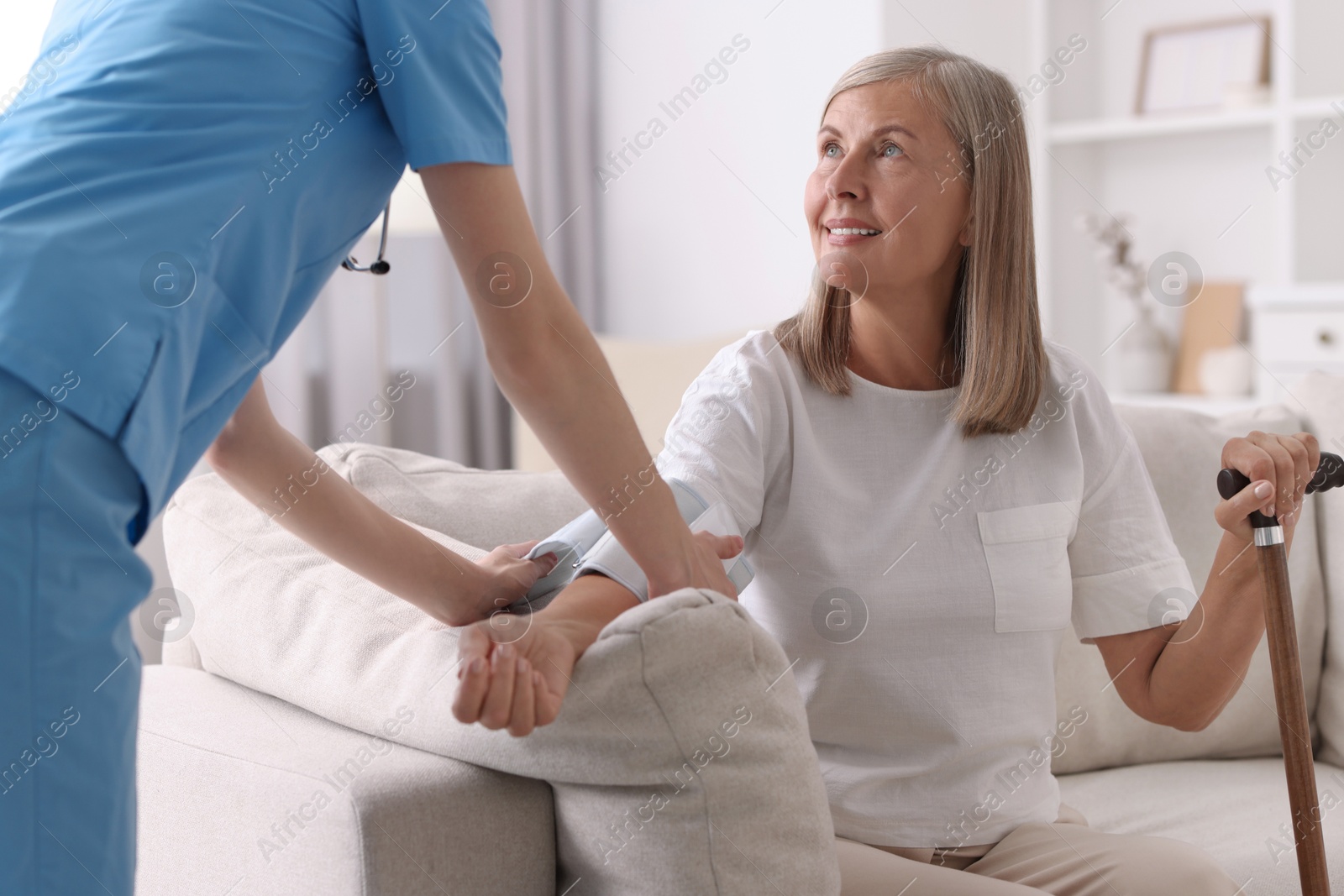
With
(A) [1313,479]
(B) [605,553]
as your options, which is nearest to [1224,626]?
(A) [1313,479]

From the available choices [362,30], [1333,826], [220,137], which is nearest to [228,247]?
[220,137]

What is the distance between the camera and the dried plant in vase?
3221 mm

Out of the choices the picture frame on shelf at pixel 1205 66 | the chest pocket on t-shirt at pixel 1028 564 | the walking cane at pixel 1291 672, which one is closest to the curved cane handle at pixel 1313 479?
the walking cane at pixel 1291 672

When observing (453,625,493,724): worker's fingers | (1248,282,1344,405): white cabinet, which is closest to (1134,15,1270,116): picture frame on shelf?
(1248,282,1344,405): white cabinet

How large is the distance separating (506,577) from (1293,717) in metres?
0.79

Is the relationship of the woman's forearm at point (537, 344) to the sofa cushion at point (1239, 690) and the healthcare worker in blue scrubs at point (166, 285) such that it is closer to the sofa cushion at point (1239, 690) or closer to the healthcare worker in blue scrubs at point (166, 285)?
the healthcare worker in blue scrubs at point (166, 285)

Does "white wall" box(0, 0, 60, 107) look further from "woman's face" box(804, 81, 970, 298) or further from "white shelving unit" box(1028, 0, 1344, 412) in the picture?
"white shelving unit" box(1028, 0, 1344, 412)

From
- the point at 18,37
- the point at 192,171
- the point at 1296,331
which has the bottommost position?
the point at 1296,331

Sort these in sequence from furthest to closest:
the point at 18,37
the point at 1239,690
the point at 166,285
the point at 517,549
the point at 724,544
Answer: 1. the point at 18,37
2. the point at 1239,690
3. the point at 517,549
4. the point at 724,544
5. the point at 166,285

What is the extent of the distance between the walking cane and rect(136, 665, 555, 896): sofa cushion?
719 mm

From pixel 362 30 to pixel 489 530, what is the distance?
729mm

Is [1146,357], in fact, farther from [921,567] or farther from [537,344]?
[537,344]

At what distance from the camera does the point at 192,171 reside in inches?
30.4

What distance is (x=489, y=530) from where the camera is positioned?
1.44 metres
